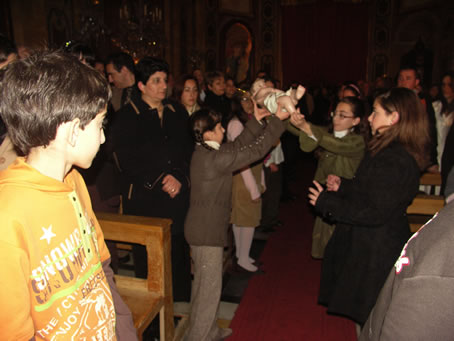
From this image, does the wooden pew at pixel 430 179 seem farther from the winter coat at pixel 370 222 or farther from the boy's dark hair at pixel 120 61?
the boy's dark hair at pixel 120 61

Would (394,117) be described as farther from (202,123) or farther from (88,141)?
(88,141)

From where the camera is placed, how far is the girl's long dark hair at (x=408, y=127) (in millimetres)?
1779

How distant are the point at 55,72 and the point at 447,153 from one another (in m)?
3.12

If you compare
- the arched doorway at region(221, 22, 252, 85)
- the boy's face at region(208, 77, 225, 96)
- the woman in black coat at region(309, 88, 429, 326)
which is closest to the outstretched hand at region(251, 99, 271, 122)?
the woman in black coat at region(309, 88, 429, 326)

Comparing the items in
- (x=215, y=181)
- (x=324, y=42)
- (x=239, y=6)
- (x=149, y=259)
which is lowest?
(x=149, y=259)

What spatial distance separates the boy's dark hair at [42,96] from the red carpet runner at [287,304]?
2059 millimetres

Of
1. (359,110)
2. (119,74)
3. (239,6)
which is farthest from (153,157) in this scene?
(239,6)

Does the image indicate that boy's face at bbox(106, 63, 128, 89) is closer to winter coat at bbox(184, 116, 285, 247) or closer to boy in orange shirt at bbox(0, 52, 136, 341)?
winter coat at bbox(184, 116, 285, 247)

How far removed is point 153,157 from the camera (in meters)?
2.42

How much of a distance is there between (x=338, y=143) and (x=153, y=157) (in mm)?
1348

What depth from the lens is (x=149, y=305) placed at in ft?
6.03

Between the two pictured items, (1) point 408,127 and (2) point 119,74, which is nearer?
(1) point 408,127

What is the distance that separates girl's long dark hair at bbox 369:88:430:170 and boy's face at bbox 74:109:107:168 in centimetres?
150

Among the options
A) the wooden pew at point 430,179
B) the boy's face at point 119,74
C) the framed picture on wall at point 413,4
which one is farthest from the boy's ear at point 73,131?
the framed picture on wall at point 413,4
